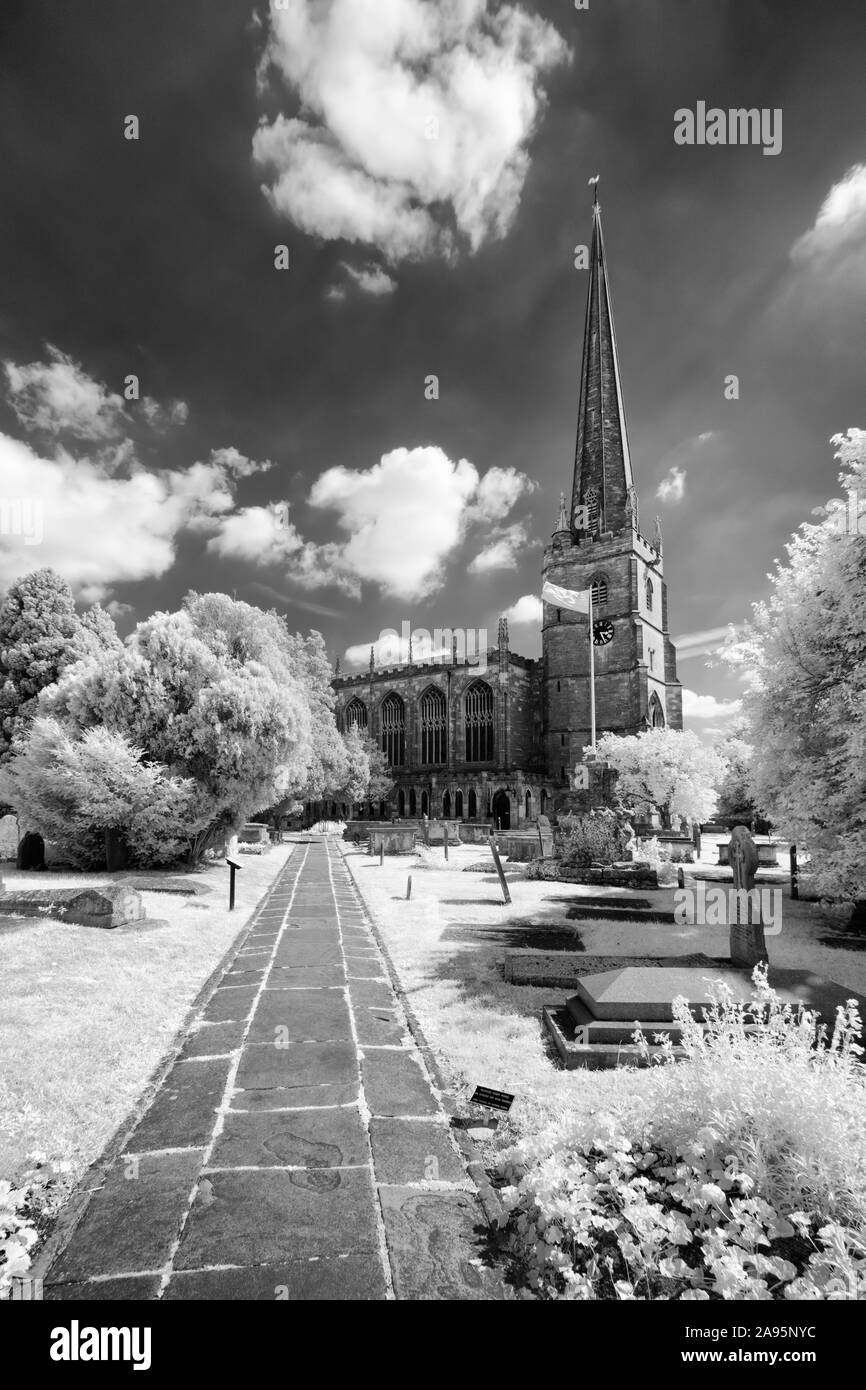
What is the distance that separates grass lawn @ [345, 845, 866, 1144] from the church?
97.3 feet

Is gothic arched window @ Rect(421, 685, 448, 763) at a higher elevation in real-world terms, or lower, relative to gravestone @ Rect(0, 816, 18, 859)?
higher

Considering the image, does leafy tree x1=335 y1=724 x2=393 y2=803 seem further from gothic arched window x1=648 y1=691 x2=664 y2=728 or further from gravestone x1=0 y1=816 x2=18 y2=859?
gothic arched window x1=648 y1=691 x2=664 y2=728

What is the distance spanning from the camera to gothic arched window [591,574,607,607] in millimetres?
47688

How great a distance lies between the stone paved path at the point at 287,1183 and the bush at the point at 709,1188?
42 centimetres

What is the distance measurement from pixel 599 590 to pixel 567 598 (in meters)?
5.45

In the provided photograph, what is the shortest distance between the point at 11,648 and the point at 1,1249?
2950 cm

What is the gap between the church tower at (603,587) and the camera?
4541cm

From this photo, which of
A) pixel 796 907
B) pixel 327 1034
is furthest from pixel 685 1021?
pixel 796 907

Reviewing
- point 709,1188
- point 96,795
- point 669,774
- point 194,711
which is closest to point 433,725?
point 669,774

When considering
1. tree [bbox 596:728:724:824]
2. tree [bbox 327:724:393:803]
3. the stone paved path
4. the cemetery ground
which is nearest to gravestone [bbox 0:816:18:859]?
tree [bbox 327:724:393:803]

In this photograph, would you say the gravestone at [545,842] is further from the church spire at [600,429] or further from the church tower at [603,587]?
the church spire at [600,429]

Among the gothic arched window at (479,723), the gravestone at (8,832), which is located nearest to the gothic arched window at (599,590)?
the gothic arched window at (479,723)

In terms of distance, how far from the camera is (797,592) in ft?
39.5

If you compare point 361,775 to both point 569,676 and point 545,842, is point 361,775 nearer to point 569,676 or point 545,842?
point 569,676
